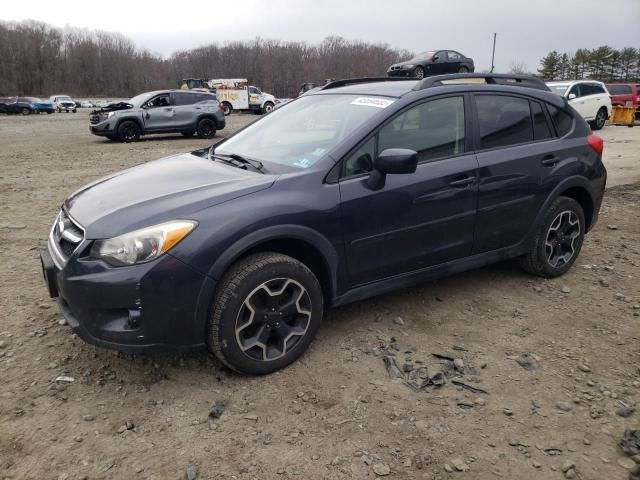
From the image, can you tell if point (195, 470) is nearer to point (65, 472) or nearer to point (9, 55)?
point (65, 472)

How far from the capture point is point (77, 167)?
416 inches

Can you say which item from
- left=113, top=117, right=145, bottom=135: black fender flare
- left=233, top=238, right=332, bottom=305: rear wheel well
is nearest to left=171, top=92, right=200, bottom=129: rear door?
left=113, top=117, right=145, bottom=135: black fender flare

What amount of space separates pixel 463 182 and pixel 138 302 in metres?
2.28

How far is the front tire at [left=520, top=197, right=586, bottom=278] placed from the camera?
4.17 m

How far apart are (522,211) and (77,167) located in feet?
31.1

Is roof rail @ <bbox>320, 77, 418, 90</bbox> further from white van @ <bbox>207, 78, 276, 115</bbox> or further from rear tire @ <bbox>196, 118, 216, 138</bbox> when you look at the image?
white van @ <bbox>207, 78, 276, 115</bbox>

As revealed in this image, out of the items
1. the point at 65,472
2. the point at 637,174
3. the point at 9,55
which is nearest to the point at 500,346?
the point at 65,472

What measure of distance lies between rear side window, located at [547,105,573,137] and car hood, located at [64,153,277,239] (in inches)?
103

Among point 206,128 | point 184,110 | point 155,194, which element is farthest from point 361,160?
point 206,128

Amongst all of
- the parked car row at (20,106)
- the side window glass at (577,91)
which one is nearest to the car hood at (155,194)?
the side window glass at (577,91)

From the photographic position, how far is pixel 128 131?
51.5ft

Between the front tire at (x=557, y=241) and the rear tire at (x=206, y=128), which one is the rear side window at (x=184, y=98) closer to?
the rear tire at (x=206, y=128)

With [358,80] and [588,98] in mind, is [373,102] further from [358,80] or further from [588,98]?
[588,98]

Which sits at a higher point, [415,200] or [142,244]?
[415,200]
